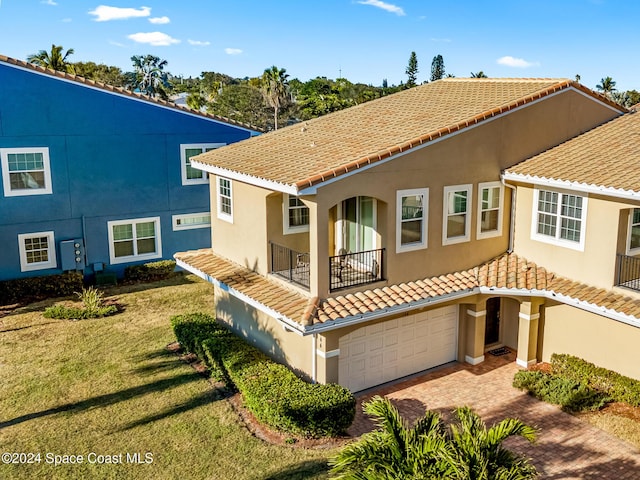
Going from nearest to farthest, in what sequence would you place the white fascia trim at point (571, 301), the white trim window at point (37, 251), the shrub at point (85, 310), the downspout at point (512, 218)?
the white fascia trim at point (571, 301) < the downspout at point (512, 218) < the shrub at point (85, 310) < the white trim window at point (37, 251)

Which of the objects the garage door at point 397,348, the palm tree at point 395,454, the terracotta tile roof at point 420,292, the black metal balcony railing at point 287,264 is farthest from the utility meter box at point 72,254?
the palm tree at point 395,454

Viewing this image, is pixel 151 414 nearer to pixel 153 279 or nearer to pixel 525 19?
pixel 153 279

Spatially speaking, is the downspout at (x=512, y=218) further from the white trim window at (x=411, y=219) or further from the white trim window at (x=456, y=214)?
the white trim window at (x=411, y=219)

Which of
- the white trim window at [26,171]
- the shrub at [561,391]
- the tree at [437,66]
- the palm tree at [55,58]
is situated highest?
the tree at [437,66]

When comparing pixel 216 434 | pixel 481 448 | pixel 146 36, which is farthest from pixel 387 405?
pixel 146 36

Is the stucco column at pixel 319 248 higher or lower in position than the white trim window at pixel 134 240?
higher
